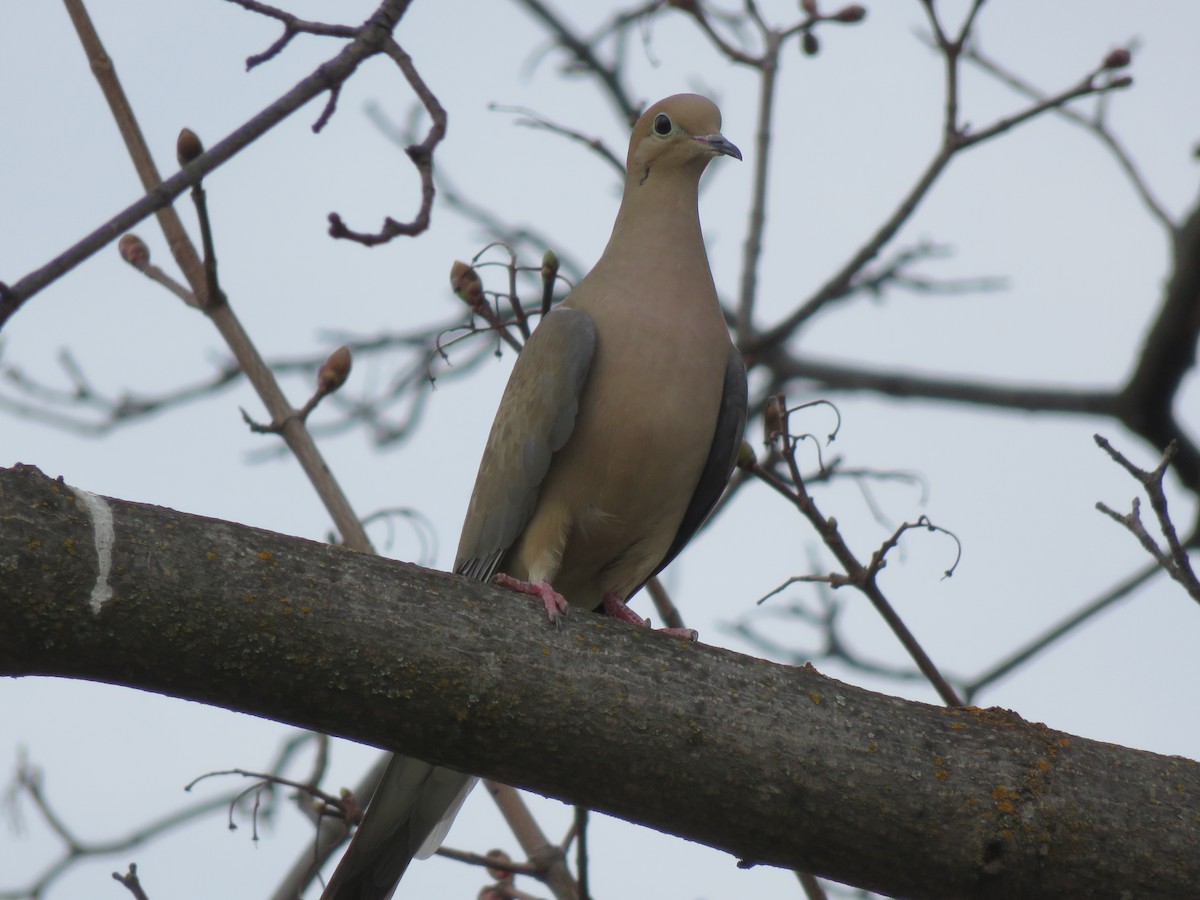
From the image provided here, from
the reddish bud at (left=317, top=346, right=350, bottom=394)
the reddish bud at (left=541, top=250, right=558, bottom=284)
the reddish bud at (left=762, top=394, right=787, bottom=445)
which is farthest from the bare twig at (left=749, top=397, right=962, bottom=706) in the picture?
the reddish bud at (left=317, top=346, right=350, bottom=394)

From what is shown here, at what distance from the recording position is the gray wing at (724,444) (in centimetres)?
411

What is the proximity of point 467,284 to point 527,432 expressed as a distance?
55 cm

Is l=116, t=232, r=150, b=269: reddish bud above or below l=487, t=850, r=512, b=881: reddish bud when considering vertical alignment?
above

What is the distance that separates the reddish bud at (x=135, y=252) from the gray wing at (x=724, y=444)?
1636 millimetres

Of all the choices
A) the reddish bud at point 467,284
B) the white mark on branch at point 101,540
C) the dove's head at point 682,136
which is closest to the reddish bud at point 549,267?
the reddish bud at point 467,284

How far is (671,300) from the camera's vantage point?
413 cm

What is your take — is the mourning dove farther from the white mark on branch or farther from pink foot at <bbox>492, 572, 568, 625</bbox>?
the white mark on branch

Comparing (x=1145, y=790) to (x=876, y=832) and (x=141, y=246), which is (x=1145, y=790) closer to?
(x=876, y=832)

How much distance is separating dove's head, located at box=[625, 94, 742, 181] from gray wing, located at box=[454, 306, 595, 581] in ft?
2.17

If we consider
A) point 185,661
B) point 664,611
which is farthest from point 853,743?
point 185,661

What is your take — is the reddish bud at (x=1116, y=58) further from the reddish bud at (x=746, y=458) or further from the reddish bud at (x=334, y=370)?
the reddish bud at (x=334, y=370)

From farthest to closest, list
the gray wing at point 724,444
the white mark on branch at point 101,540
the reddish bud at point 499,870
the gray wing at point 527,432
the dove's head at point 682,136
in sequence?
the dove's head at point 682,136
the gray wing at point 724,444
the gray wing at point 527,432
the reddish bud at point 499,870
the white mark on branch at point 101,540

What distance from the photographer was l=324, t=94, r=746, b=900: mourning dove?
378 centimetres

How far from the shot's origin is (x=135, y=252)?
3750 millimetres
